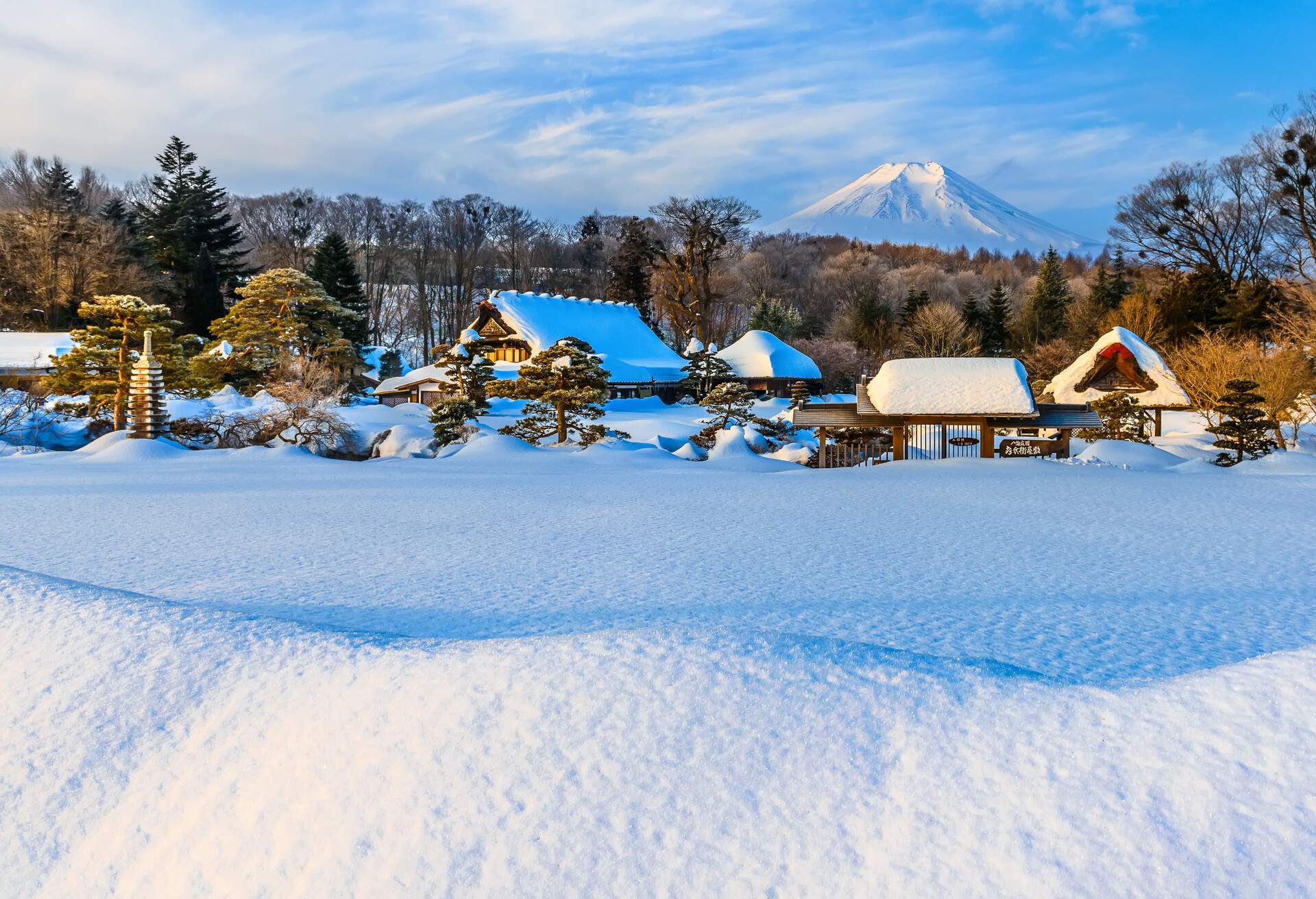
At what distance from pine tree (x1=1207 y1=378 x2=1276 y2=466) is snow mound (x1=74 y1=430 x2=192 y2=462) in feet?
62.4

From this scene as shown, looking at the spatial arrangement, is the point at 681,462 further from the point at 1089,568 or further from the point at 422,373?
the point at 422,373

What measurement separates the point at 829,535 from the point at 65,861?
5855 mm

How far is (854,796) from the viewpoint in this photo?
7.91 ft

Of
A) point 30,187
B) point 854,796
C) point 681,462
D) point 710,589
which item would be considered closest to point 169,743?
point 854,796

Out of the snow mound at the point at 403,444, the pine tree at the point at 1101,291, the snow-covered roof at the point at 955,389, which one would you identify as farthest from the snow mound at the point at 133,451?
the pine tree at the point at 1101,291

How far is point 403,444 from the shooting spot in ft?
62.0

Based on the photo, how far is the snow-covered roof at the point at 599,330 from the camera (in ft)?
114

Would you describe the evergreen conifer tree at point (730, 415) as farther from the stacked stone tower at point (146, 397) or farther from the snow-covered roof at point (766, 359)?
the stacked stone tower at point (146, 397)

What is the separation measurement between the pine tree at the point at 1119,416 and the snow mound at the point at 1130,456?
571cm

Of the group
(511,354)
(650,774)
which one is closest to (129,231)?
(511,354)

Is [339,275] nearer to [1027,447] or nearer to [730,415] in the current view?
[730,415]

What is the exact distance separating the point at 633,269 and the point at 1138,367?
102 ft

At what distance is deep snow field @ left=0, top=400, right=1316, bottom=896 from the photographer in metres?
2.23

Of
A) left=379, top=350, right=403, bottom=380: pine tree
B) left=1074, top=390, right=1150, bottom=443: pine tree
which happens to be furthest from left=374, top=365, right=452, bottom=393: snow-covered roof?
left=1074, top=390, right=1150, bottom=443: pine tree
